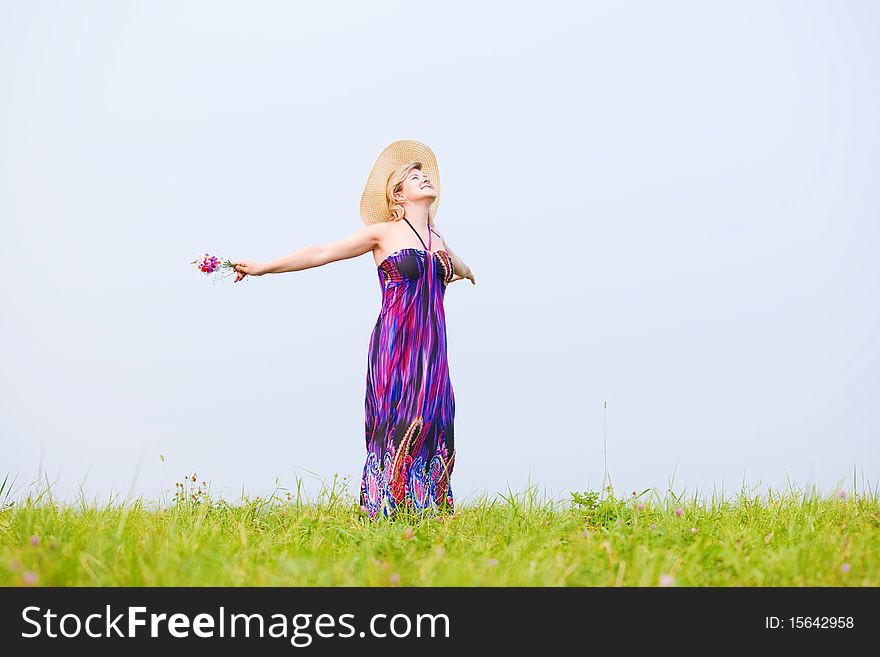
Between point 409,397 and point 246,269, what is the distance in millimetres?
1337

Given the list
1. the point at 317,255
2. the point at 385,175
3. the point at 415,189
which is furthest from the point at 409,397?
the point at 385,175

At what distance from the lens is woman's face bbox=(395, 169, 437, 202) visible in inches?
224

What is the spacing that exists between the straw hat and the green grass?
1.97 m

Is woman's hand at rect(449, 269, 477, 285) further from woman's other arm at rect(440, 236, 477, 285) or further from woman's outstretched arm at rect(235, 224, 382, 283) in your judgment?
woman's outstretched arm at rect(235, 224, 382, 283)

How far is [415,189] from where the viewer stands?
18.7 ft

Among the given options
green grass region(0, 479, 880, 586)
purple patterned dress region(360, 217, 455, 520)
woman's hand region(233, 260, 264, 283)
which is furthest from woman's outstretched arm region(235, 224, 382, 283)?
green grass region(0, 479, 880, 586)

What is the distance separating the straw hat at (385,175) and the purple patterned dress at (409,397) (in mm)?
513

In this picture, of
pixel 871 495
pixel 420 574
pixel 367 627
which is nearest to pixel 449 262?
pixel 420 574

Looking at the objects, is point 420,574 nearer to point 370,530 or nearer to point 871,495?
point 370,530

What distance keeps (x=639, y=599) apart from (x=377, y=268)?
10.1ft

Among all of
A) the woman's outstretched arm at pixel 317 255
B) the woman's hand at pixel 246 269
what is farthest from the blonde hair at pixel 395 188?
the woman's hand at pixel 246 269

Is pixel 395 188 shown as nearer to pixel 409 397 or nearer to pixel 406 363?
pixel 406 363

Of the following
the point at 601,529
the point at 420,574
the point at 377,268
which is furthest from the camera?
the point at 377,268

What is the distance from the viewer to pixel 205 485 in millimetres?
5762
